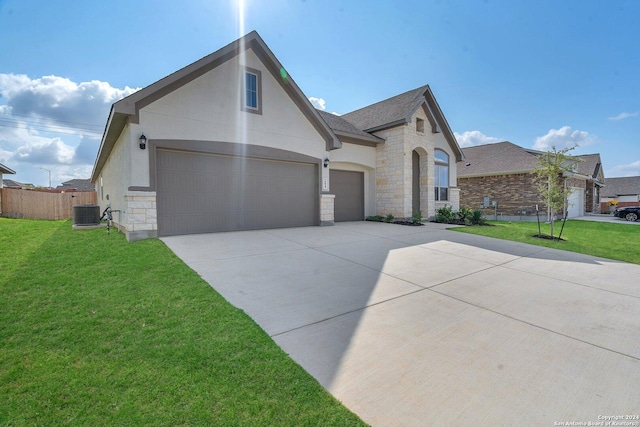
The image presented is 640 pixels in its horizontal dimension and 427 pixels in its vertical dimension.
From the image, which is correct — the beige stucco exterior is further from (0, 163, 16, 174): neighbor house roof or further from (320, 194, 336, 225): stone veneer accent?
(0, 163, 16, 174): neighbor house roof

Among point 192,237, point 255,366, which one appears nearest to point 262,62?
point 192,237

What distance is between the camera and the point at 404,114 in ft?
46.0

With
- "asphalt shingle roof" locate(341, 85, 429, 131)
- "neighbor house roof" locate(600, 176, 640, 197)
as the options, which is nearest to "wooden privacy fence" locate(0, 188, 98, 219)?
"asphalt shingle roof" locate(341, 85, 429, 131)

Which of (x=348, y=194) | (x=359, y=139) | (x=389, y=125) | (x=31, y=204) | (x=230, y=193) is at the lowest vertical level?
(x=31, y=204)

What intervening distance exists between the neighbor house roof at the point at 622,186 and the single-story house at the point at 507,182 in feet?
91.4

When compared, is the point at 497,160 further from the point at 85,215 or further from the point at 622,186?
the point at 622,186

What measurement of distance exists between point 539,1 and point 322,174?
963 centimetres

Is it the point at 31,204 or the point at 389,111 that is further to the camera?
the point at 31,204

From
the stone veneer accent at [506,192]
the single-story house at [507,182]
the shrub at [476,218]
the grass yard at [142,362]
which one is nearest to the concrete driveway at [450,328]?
the grass yard at [142,362]

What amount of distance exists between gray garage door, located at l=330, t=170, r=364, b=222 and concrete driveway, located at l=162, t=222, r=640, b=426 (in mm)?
7808

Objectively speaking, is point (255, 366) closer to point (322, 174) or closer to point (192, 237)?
point (192, 237)

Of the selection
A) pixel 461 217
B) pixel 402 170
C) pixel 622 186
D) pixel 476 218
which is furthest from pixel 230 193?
pixel 622 186

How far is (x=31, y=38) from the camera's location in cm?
1071

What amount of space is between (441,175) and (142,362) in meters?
17.5
